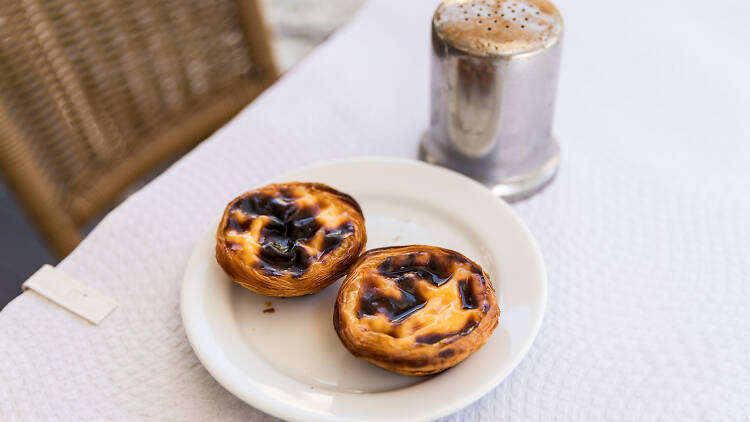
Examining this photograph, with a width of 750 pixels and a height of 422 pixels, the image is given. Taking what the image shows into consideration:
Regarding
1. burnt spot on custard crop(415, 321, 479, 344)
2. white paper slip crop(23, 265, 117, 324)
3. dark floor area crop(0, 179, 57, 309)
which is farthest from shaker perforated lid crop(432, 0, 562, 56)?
dark floor area crop(0, 179, 57, 309)

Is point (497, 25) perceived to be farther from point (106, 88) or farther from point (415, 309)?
point (106, 88)

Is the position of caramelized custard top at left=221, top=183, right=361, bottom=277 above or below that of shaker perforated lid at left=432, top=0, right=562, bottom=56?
below

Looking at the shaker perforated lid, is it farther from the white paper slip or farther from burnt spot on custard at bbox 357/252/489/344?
the white paper slip

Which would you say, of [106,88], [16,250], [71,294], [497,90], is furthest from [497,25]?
[16,250]

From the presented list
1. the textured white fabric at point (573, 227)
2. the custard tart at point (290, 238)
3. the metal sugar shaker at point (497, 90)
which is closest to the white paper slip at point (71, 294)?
the textured white fabric at point (573, 227)

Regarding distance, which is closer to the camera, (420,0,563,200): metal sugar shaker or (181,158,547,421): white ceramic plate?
(181,158,547,421): white ceramic plate

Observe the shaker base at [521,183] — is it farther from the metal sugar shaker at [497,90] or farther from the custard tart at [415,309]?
the custard tart at [415,309]
